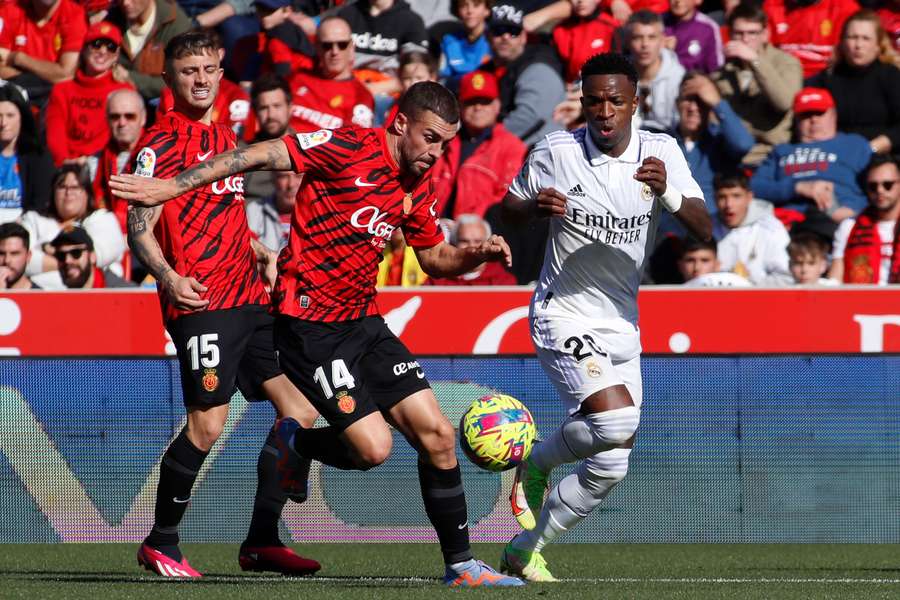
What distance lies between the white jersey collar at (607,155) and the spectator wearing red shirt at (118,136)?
5.91 meters

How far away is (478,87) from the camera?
12.5m

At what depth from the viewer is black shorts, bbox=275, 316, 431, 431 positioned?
23.0 feet

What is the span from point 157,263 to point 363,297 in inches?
38.3

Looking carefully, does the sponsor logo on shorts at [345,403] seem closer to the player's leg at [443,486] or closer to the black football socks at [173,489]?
the player's leg at [443,486]

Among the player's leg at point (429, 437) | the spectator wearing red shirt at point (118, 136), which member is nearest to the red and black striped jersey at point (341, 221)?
the player's leg at point (429, 437)

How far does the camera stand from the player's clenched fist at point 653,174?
686 cm

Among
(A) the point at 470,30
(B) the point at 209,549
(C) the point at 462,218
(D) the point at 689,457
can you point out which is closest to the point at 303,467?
(B) the point at 209,549

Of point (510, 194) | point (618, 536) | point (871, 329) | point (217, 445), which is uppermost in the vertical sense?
point (510, 194)

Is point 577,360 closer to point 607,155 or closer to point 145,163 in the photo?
point 607,155

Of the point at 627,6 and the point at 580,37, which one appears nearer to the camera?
the point at 580,37

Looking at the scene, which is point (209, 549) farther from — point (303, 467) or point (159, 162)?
point (159, 162)

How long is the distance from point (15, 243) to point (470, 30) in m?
4.81

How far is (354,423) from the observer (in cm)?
700

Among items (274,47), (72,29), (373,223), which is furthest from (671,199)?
(72,29)
